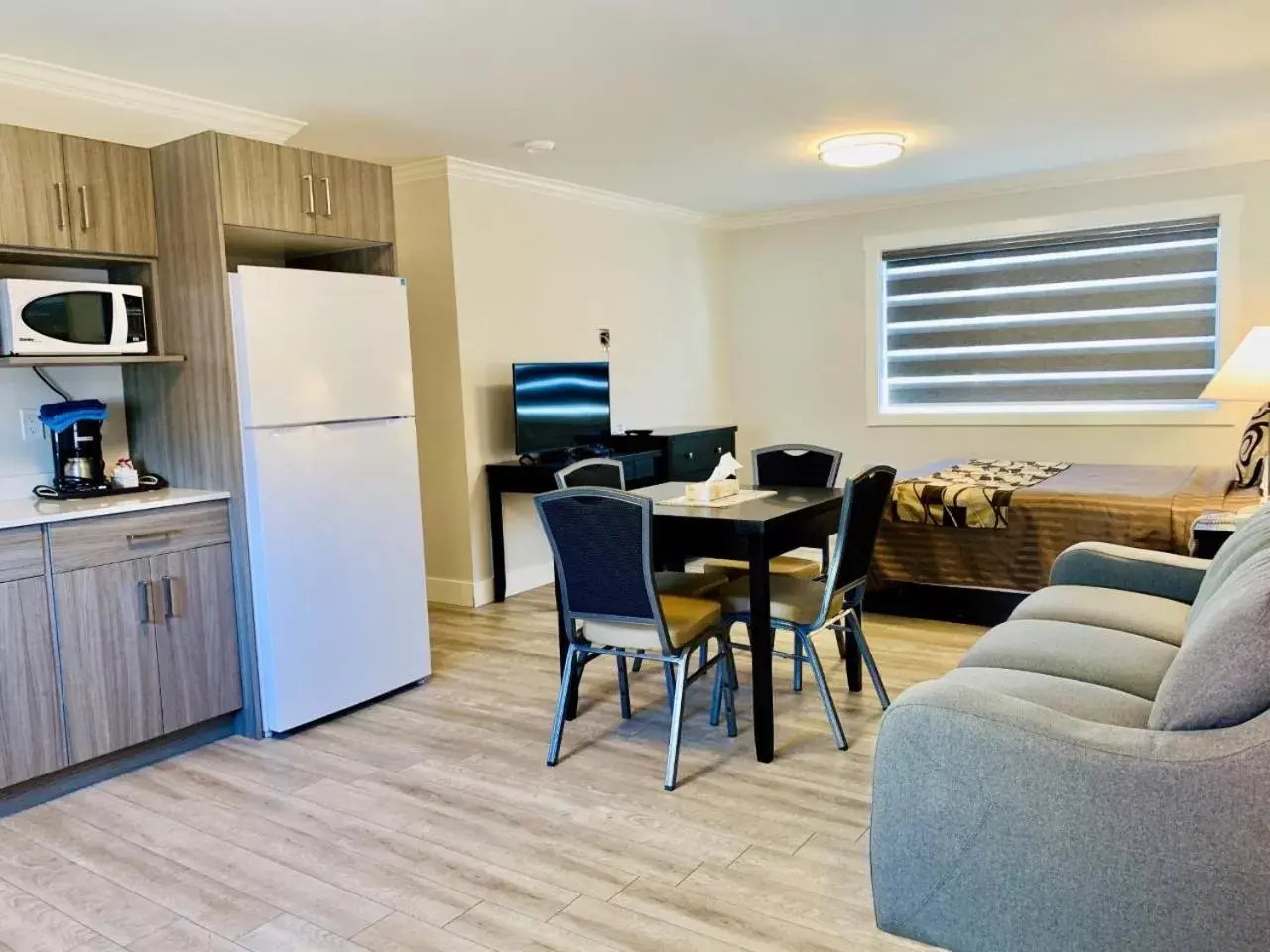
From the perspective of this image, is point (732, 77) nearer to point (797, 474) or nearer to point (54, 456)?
point (797, 474)

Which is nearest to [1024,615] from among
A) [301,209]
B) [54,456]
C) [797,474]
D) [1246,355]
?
[797,474]

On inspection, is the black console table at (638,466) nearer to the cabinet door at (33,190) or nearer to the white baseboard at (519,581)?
the white baseboard at (519,581)

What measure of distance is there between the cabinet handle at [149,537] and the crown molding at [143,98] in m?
1.68

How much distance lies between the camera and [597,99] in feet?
13.0

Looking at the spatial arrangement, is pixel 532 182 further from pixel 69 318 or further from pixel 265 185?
pixel 69 318

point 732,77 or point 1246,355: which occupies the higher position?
point 732,77

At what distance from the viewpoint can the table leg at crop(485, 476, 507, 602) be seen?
5.24 metres

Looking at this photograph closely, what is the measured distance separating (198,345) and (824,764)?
2593mm

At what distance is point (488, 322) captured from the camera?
524cm

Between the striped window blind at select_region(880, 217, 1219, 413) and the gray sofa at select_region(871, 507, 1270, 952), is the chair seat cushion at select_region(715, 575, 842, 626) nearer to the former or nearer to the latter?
the gray sofa at select_region(871, 507, 1270, 952)

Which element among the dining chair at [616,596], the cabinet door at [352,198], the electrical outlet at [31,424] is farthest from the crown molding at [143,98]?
the dining chair at [616,596]

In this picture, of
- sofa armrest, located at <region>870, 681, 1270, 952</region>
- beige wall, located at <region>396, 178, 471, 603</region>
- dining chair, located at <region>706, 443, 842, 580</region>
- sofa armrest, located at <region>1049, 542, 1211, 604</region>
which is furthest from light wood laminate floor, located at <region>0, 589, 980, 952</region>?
beige wall, located at <region>396, 178, 471, 603</region>

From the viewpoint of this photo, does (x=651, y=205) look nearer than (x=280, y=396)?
No

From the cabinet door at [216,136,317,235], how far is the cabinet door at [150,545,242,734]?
46.8 inches
